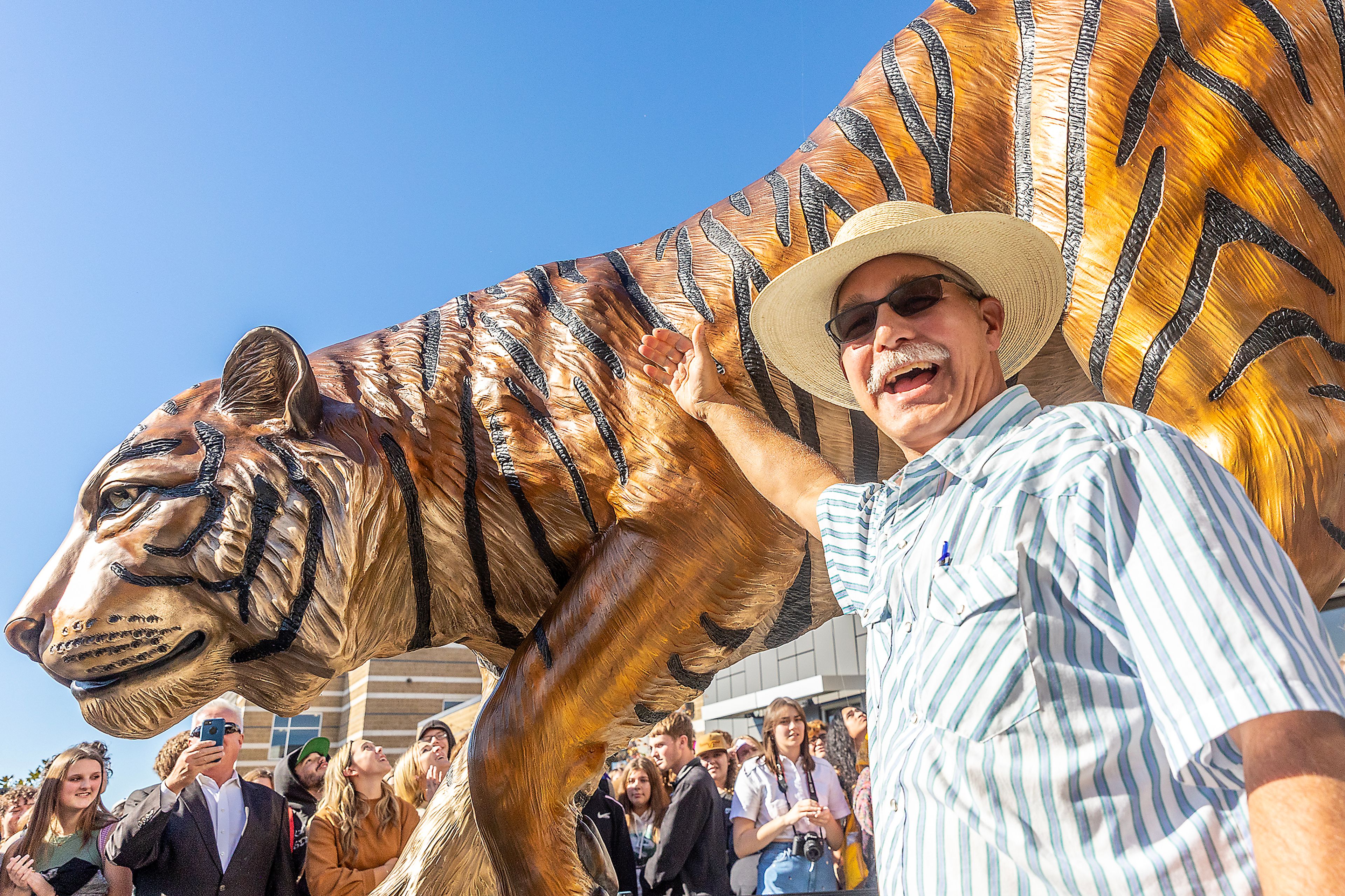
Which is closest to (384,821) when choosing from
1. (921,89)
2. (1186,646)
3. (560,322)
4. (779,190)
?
(560,322)

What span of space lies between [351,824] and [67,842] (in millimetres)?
1390

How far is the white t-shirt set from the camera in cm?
519

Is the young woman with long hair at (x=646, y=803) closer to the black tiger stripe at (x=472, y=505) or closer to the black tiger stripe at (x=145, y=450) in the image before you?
the black tiger stripe at (x=472, y=505)

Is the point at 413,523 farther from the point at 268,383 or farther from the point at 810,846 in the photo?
the point at 810,846

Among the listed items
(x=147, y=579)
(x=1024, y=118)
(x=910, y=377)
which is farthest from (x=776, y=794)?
(x=910, y=377)

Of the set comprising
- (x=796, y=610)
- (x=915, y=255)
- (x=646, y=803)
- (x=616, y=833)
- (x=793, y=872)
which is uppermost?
(x=915, y=255)

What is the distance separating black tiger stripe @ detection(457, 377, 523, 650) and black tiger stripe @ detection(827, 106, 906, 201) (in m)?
1.19

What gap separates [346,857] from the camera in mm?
4695

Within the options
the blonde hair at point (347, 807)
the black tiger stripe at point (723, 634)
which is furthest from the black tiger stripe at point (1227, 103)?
the blonde hair at point (347, 807)

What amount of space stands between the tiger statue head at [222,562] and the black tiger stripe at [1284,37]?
2.20 m

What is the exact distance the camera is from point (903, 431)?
144 centimetres

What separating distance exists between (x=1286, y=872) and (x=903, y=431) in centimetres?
78

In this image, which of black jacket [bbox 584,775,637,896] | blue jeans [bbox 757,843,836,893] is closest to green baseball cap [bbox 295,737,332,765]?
black jacket [bbox 584,775,637,896]

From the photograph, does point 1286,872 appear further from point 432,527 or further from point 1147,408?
point 432,527
